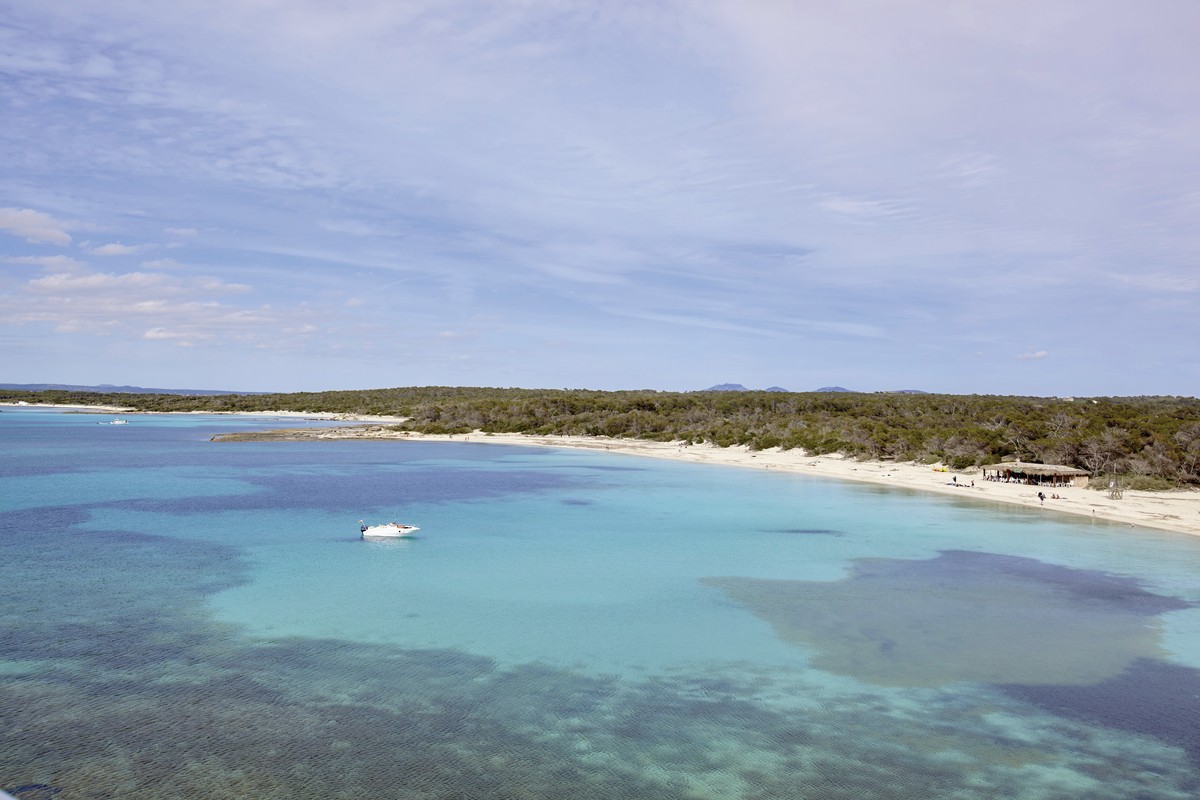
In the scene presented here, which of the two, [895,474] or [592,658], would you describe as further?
[895,474]

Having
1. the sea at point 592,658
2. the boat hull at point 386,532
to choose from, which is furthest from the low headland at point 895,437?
the boat hull at point 386,532

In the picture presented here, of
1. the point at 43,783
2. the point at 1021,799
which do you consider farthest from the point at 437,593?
the point at 1021,799

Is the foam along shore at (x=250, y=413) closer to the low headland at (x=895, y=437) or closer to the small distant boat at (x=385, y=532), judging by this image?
the low headland at (x=895, y=437)

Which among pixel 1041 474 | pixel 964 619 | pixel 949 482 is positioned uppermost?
pixel 1041 474

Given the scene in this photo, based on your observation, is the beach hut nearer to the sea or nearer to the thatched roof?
the thatched roof

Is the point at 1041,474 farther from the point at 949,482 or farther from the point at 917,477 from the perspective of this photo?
the point at 917,477

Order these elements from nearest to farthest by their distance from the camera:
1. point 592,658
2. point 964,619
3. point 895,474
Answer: point 592,658
point 964,619
point 895,474

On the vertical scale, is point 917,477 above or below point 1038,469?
below

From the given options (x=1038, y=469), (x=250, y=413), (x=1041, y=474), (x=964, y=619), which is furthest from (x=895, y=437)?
(x=250, y=413)

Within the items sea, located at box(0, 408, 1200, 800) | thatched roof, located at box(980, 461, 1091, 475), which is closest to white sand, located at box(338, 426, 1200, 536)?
thatched roof, located at box(980, 461, 1091, 475)
